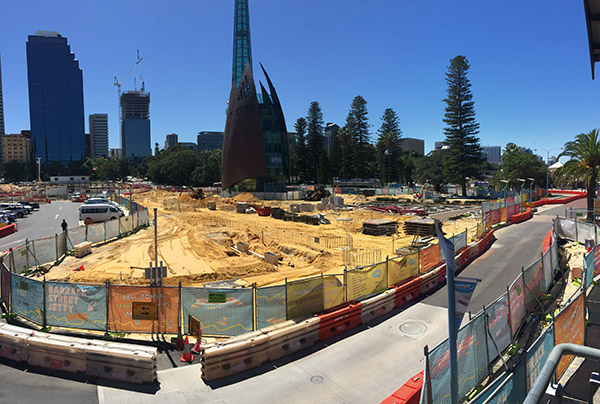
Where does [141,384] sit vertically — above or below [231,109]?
below

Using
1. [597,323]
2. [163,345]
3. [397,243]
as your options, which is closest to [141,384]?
[163,345]

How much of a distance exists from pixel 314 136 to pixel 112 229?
9261 centimetres

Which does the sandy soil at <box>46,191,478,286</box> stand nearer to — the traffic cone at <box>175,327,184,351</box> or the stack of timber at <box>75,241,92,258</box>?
the stack of timber at <box>75,241,92,258</box>

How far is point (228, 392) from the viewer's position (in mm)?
9008

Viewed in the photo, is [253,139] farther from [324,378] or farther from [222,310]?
[324,378]

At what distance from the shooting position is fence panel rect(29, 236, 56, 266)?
20719mm

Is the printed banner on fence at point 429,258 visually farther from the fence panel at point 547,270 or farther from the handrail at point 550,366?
the handrail at point 550,366

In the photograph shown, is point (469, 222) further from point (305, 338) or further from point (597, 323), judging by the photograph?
point (305, 338)

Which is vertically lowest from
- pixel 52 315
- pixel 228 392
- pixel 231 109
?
pixel 228 392

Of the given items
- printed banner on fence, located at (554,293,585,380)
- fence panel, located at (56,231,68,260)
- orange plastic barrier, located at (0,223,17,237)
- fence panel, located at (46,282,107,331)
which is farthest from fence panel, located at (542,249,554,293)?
orange plastic barrier, located at (0,223,17,237)

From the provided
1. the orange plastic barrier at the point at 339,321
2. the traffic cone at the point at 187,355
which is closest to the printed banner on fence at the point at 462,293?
the orange plastic barrier at the point at 339,321

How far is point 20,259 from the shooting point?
1902cm

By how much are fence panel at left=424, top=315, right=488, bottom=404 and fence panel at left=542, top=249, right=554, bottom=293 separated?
24.4 ft

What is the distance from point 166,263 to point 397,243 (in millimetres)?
16498
